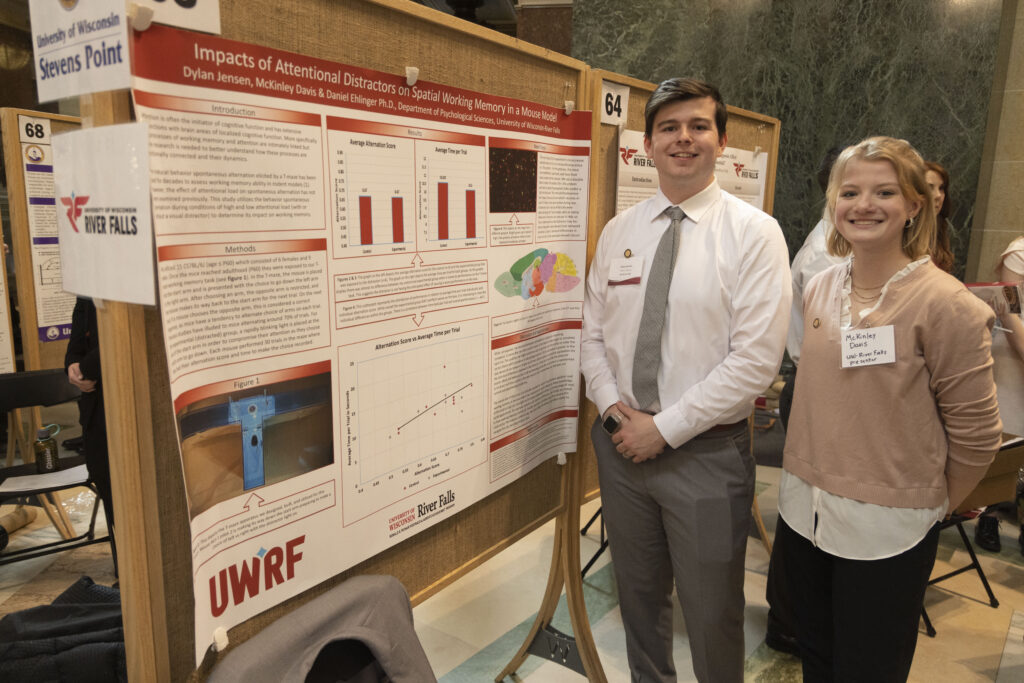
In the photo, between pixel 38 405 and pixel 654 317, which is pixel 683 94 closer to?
pixel 654 317

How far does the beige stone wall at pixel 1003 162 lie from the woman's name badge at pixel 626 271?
11.9 feet

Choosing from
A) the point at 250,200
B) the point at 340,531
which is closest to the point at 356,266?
the point at 250,200

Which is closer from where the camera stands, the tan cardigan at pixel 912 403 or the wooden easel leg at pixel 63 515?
the tan cardigan at pixel 912 403

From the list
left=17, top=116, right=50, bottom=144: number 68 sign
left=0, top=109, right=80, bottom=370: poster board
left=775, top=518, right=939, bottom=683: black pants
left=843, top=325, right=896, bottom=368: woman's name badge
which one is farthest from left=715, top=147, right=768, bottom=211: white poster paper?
left=17, top=116, right=50, bottom=144: number 68 sign

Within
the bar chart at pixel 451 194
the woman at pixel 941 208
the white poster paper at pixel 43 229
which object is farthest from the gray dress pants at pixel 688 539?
the white poster paper at pixel 43 229

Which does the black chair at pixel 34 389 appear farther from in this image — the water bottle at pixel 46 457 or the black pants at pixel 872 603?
the black pants at pixel 872 603

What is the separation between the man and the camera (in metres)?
1.66

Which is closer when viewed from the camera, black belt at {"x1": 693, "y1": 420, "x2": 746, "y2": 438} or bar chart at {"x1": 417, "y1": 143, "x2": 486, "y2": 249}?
bar chart at {"x1": 417, "y1": 143, "x2": 486, "y2": 249}

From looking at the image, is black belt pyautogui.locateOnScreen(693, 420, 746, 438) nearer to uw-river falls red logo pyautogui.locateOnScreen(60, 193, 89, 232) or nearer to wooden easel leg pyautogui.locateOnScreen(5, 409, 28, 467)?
uw-river falls red logo pyautogui.locateOnScreen(60, 193, 89, 232)

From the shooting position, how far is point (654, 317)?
67.9 inches

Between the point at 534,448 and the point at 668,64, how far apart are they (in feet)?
11.2

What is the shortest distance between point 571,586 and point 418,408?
3.26 feet

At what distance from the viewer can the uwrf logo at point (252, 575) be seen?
113 cm

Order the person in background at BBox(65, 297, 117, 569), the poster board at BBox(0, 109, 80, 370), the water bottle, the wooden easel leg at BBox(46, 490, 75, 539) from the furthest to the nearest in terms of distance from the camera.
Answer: the poster board at BBox(0, 109, 80, 370) → the wooden easel leg at BBox(46, 490, 75, 539) → the water bottle → the person in background at BBox(65, 297, 117, 569)
